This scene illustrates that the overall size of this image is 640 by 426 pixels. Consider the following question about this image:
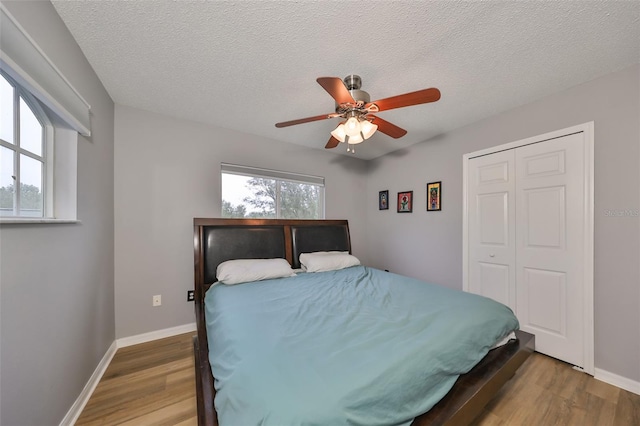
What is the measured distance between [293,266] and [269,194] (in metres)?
1.06

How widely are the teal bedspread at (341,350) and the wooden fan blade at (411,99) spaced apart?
136 cm

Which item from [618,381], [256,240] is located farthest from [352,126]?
[618,381]

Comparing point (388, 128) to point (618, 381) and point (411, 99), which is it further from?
point (618, 381)

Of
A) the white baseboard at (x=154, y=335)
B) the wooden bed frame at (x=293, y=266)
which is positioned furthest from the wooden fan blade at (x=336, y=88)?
the white baseboard at (x=154, y=335)

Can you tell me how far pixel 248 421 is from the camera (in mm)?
709

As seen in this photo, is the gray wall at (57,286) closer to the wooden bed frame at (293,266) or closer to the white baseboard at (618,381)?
the wooden bed frame at (293,266)

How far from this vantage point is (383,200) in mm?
3705

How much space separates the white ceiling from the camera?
48.9 inches

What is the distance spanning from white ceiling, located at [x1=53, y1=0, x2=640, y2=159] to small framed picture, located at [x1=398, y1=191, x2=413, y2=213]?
136 centimetres

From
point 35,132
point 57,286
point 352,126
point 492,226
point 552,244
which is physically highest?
point 352,126

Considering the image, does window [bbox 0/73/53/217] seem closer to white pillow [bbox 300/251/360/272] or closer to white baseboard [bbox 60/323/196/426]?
white baseboard [bbox 60/323/196/426]

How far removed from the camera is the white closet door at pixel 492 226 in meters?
2.33

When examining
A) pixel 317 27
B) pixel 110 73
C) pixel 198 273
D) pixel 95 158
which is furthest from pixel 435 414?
pixel 110 73

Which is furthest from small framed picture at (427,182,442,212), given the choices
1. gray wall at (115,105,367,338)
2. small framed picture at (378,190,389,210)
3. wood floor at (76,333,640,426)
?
gray wall at (115,105,367,338)
